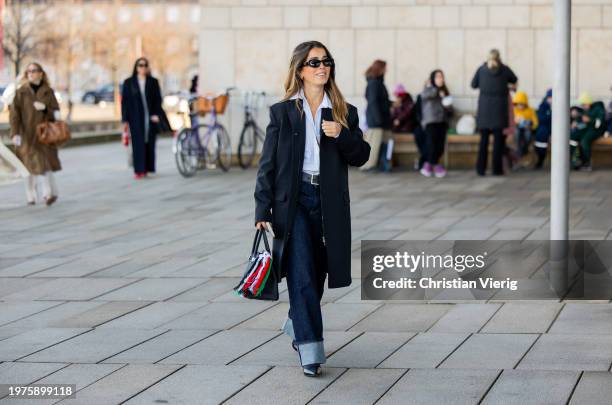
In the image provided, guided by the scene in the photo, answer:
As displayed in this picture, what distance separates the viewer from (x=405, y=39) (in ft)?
64.7

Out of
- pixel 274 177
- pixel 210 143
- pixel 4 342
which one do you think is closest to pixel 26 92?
pixel 210 143

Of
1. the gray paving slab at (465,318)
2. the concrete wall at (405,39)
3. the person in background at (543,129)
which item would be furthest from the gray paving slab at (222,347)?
the concrete wall at (405,39)

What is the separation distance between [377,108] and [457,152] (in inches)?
75.8

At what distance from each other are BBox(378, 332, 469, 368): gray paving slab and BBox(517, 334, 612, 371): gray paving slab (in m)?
0.42

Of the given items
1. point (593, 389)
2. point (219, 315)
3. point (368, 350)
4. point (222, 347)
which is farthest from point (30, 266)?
point (593, 389)

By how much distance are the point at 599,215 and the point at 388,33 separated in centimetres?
760

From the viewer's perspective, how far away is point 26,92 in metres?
14.6

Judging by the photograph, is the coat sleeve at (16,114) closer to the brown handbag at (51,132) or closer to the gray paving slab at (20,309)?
the brown handbag at (51,132)

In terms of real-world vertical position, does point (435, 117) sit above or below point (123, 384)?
above

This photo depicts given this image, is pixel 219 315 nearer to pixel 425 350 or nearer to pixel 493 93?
pixel 425 350

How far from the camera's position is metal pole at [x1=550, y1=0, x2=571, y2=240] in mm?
8125

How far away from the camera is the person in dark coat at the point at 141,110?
60.3ft

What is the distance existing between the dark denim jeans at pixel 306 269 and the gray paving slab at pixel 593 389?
1.23m
